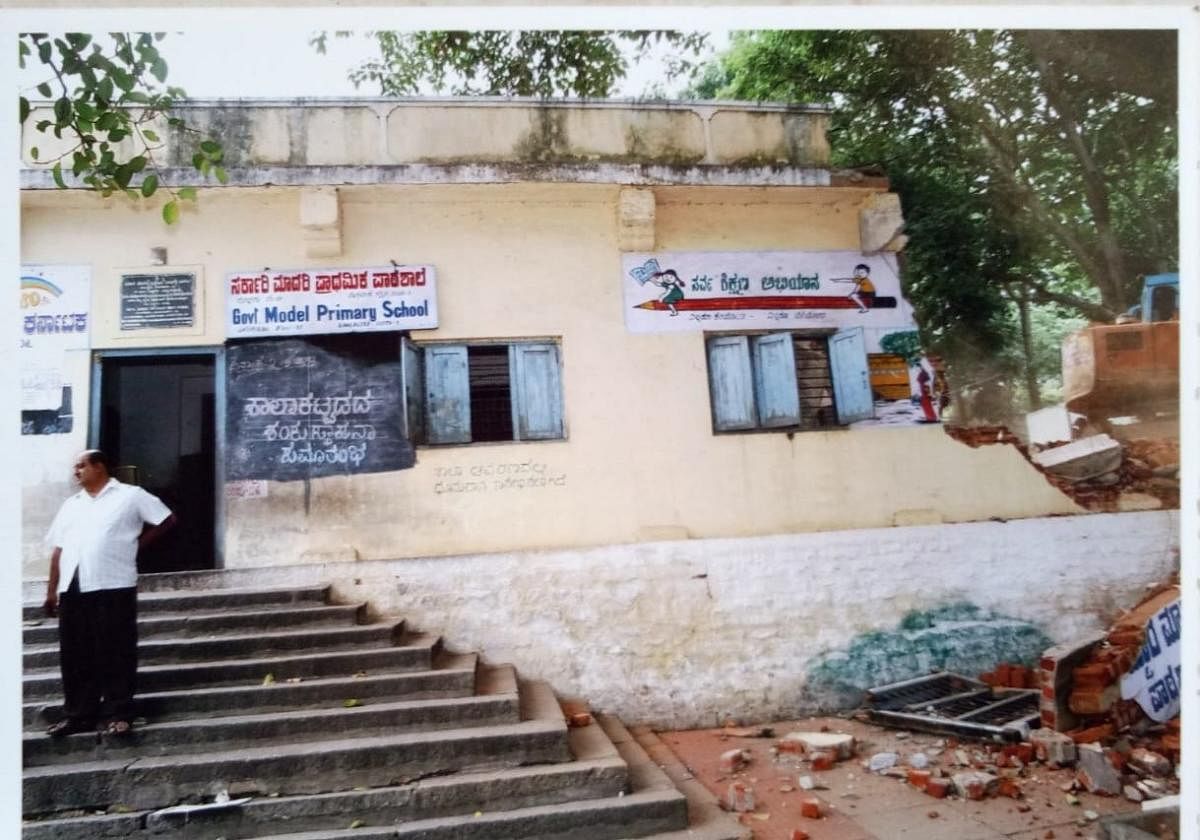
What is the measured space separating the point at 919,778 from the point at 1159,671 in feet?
4.71

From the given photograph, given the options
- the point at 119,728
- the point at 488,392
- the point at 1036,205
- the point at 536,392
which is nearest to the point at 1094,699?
the point at 1036,205

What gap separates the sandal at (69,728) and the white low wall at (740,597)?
1.36m

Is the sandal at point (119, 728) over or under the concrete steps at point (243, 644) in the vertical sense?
under

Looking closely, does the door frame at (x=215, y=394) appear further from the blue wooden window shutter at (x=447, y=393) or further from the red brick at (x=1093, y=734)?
the red brick at (x=1093, y=734)

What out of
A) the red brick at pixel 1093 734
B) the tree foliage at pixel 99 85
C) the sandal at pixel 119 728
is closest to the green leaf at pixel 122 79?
the tree foliage at pixel 99 85

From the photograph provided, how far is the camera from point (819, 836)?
3.03 meters

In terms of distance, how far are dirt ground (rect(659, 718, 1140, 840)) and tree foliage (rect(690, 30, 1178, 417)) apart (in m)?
2.25

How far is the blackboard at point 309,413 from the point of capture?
4035mm

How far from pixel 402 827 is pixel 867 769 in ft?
7.50

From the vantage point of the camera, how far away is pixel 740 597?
14.1 feet

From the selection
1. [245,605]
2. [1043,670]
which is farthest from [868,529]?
[245,605]

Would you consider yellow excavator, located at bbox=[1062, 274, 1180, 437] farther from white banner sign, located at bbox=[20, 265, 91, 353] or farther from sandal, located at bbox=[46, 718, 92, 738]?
white banner sign, located at bbox=[20, 265, 91, 353]

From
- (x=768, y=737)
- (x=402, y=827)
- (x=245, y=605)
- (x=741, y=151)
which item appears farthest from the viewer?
(x=741, y=151)

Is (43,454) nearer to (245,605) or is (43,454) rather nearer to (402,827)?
(245,605)
